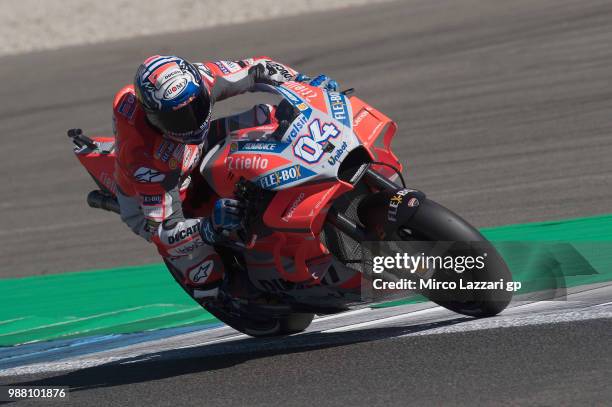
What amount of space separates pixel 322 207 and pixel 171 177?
878mm

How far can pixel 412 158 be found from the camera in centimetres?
1126

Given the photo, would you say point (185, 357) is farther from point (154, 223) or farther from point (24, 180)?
point (24, 180)

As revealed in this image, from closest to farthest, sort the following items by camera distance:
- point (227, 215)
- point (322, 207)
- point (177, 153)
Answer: point (322, 207) → point (227, 215) → point (177, 153)

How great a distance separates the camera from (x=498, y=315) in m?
5.58

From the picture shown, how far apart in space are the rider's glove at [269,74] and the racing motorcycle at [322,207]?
1.47 feet

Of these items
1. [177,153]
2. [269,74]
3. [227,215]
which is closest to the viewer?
[227,215]

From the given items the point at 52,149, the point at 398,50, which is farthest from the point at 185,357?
the point at 398,50

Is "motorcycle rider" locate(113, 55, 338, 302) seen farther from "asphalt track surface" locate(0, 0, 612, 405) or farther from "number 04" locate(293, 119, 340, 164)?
"asphalt track surface" locate(0, 0, 612, 405)

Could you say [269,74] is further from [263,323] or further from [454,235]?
[454,235]

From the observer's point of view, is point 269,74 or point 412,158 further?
point 412,158

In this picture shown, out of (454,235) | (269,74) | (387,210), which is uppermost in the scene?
(269,74)

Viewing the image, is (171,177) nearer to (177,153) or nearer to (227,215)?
(177,153)

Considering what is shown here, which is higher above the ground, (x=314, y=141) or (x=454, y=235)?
(x=314, y=141)

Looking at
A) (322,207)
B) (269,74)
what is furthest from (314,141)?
(269,74)
